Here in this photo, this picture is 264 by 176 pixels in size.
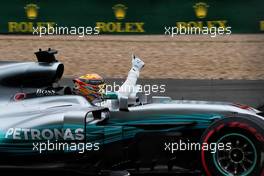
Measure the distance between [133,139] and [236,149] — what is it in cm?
89

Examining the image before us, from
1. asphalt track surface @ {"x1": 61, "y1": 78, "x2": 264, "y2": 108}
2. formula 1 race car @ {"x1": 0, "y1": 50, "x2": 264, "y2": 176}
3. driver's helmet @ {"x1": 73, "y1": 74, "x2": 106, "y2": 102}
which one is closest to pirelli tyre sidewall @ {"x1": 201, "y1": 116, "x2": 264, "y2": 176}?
formula 1 race car @ {"x1": 0, "y1": 50, "x2": 264, "y2": 176}

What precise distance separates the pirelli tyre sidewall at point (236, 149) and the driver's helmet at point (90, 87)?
1337mm

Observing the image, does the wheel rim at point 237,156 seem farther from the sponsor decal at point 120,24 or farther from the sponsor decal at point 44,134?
the sponsor decal at point 120,24

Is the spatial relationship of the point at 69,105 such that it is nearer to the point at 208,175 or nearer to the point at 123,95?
the point at 123,95

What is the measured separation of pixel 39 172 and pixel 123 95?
1038 millimetres

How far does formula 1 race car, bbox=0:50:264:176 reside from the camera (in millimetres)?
5996

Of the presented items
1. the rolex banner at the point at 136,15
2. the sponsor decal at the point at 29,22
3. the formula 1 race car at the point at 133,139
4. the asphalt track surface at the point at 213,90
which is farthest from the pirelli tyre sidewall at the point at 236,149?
the sponsor decal at the point at 29,22

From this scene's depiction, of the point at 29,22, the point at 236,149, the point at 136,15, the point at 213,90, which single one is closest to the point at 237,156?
the point at 236,149

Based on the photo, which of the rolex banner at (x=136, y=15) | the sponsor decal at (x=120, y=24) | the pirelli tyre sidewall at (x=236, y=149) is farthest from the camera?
the sponsor decal at (x=120, y=24)

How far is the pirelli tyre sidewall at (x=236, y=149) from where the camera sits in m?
5.95

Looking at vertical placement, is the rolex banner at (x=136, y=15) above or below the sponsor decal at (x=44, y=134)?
above

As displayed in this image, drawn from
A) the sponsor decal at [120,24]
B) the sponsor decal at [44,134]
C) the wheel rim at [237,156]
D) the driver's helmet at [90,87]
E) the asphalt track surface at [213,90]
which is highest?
the sponsor decal at [120,24]

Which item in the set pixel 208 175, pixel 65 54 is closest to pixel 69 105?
pixel 208 175

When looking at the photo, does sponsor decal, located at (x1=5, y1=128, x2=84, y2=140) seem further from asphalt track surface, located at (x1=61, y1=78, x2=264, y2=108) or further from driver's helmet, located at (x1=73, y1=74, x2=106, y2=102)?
asphalt track surface, located at (x1=61, y1=78, x2=264, y2=108)
